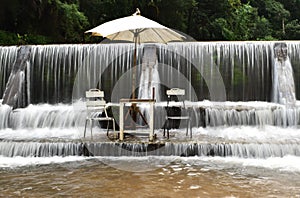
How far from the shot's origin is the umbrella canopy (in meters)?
6.67

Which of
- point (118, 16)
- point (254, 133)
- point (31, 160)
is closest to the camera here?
point (31, 160)

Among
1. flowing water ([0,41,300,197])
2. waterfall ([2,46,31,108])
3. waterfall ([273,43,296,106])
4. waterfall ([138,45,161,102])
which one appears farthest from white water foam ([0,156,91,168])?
waterfall ([273,43,296,106])

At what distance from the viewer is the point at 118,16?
1775 centimetres

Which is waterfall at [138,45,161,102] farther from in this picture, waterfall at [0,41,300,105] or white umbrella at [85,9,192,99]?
white umbrella at [85,9,192,99]

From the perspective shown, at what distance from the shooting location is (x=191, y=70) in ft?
38.0

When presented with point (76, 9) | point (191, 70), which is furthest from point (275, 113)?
point (76, 9)

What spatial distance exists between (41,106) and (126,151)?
510 cm

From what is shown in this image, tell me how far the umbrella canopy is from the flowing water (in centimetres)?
171

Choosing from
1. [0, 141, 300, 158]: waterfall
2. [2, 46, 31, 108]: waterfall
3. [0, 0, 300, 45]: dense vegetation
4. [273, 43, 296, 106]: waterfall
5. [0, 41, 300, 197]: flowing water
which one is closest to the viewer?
[0, 41, 300, 197]: flowing water

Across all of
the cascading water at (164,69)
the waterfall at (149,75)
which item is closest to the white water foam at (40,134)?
the cascading water at (164,69)

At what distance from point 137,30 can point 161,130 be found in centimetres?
240

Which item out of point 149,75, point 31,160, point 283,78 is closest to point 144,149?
point 31,160

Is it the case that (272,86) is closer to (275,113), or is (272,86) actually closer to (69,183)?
(275,113)

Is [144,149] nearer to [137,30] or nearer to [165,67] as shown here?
[137,30]
